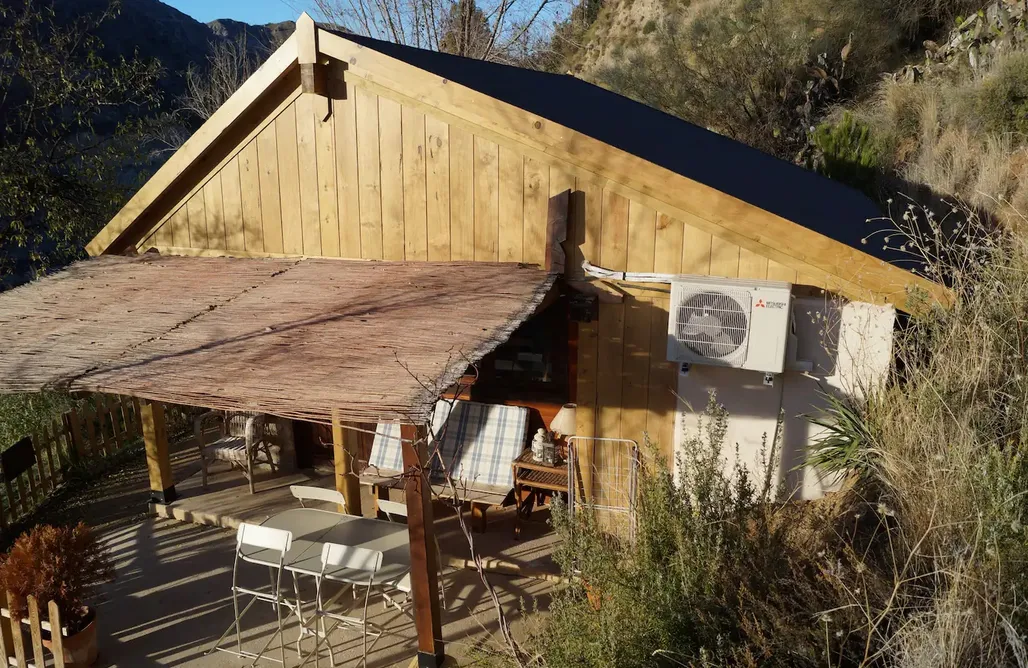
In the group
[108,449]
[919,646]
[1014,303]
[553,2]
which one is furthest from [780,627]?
[553,2]

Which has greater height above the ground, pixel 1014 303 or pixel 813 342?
pixel 1014 303

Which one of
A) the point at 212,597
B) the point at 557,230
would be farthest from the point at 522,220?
the point at 212,597

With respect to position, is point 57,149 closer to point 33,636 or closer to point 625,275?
point 33,636

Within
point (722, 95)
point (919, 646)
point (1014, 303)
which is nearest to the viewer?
point (919, 646)

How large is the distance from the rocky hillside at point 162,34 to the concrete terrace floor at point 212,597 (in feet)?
101

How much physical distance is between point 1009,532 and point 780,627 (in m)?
1.33

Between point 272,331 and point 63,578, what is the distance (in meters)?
2.52

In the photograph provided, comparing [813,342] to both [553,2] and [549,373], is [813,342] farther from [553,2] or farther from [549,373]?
[553,2]

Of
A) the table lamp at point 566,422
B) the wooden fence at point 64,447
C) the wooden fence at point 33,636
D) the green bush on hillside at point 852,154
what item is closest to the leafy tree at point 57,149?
the wooden fence at point 64,447

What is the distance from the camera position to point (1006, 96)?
38.0 ft

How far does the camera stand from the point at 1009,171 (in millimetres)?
10023

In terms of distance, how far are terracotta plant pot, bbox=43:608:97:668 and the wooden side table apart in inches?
150

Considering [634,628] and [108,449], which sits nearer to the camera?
[634,628]

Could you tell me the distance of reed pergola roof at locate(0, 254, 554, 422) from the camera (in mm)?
4062
